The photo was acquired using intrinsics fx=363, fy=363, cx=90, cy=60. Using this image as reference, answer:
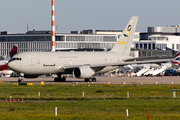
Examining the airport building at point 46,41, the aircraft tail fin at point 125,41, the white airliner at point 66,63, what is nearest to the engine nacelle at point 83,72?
the white airliner at point 66,63

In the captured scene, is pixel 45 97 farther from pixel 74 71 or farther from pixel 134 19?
pixel 134 19

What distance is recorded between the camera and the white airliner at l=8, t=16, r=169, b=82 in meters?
58.7

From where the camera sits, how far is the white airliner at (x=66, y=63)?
192 feet

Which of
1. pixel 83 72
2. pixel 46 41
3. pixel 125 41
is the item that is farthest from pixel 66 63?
pixel 46 41

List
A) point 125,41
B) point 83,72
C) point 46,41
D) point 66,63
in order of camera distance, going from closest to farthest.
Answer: point 83,72, point 66,63, point 125,41, point 46,41

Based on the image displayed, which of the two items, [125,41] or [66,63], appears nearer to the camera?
[66,63]

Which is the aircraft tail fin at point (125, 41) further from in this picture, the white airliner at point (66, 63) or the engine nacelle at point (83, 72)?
the engine nacelle at point (83, 72)

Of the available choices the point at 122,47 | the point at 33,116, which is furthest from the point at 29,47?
the point at 33,116

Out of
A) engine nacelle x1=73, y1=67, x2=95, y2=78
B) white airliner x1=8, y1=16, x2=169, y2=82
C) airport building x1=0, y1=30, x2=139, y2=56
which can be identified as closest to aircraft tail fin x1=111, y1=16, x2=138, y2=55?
Answer: white airliner x1=8, y1=16, x2=169, y2=82

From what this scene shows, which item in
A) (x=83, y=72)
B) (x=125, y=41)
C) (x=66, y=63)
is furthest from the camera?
(x=125, y=41)

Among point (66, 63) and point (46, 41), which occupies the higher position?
point (46, 41)

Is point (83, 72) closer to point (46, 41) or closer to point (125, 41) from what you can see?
point (125, 41)

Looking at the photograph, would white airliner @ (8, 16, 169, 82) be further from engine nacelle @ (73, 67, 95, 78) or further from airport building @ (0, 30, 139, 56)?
airport building @ (0, 30, 139, 56)

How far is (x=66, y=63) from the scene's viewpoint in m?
62.3
